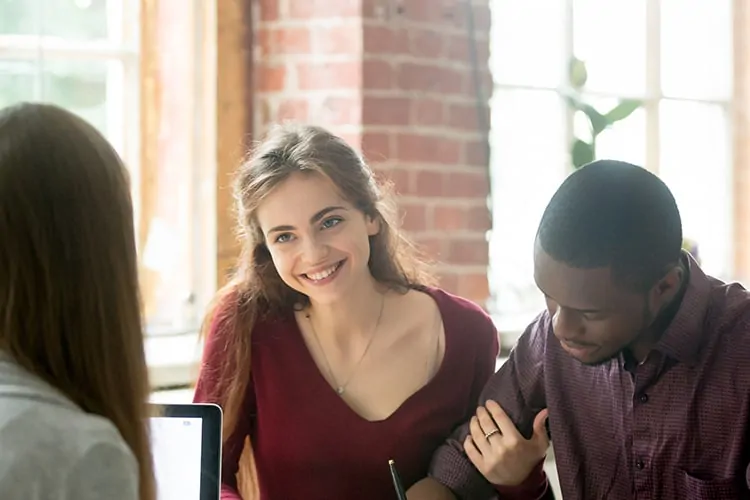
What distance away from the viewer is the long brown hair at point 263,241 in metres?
1.56

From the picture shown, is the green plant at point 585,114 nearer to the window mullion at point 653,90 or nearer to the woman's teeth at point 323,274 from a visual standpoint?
the window mullion at point 653,90

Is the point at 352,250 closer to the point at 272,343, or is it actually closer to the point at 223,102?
the point at 272,343

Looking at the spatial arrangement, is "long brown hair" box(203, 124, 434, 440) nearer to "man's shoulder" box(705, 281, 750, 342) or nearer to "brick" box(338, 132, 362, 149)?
"brick" box(338, 132, 362, 149)

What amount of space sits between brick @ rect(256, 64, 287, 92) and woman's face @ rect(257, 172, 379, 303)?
64cm

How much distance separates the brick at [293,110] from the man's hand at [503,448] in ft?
2.99

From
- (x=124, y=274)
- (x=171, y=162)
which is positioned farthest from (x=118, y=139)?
(x=124, y=274)

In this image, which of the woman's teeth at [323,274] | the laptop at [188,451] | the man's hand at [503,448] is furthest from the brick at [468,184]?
the laptop at [188,451]

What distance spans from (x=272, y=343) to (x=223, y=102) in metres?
0.71

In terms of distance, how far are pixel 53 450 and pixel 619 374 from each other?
84cm

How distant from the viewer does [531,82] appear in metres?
2.75

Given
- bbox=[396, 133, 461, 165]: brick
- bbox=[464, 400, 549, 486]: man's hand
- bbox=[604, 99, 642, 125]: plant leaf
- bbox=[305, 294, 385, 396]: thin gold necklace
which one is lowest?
bbox=[464, 400, 549, 486]: man's hand

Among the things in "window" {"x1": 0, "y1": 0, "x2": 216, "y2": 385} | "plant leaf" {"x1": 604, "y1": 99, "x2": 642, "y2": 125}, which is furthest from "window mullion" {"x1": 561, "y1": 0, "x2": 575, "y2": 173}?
"window" {"x1": 0, "y1": 0, "x2": 216, "y2": 385}

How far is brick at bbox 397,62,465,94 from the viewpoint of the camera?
2137 mm

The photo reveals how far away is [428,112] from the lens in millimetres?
2188
